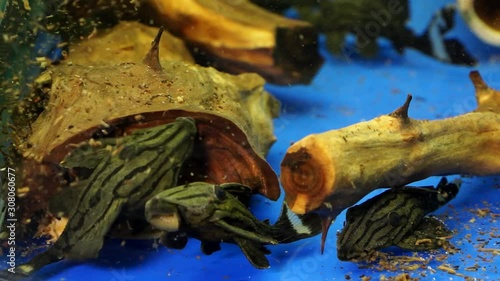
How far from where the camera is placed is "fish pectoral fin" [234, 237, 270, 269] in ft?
6.29

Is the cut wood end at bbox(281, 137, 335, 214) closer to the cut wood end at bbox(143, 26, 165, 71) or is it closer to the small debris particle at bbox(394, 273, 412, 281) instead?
the small debris particle at bbox(394, 273, 412, 281)

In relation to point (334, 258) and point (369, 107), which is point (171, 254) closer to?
point (334, 258)

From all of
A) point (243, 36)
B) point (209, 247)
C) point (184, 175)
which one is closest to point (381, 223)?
point (209, 247)

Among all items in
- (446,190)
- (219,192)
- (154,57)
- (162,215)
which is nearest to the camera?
(162,215)

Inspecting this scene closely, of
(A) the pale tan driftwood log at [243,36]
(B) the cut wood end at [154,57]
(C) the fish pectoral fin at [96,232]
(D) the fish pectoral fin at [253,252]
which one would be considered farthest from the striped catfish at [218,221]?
(A) the pale tan driftwood log at [243,36]

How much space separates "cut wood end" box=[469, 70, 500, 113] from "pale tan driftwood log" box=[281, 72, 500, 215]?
211mm

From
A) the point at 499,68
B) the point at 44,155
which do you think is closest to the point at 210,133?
the point at 44,155

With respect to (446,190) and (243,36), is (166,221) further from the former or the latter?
(243,36)

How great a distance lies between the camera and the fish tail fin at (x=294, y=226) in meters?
2.03

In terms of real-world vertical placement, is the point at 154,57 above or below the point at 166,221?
above

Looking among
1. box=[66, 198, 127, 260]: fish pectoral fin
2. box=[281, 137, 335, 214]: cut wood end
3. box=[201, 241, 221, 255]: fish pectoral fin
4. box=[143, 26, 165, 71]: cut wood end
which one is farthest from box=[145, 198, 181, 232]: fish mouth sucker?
box=[143, 26, 165, 71]: cut wood end

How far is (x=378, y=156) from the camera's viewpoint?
1.94 metres

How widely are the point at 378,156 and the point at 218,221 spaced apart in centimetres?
61

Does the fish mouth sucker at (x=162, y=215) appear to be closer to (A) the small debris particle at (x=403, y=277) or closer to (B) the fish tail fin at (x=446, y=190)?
(A) the small debris particle at (x=403, y=277)
